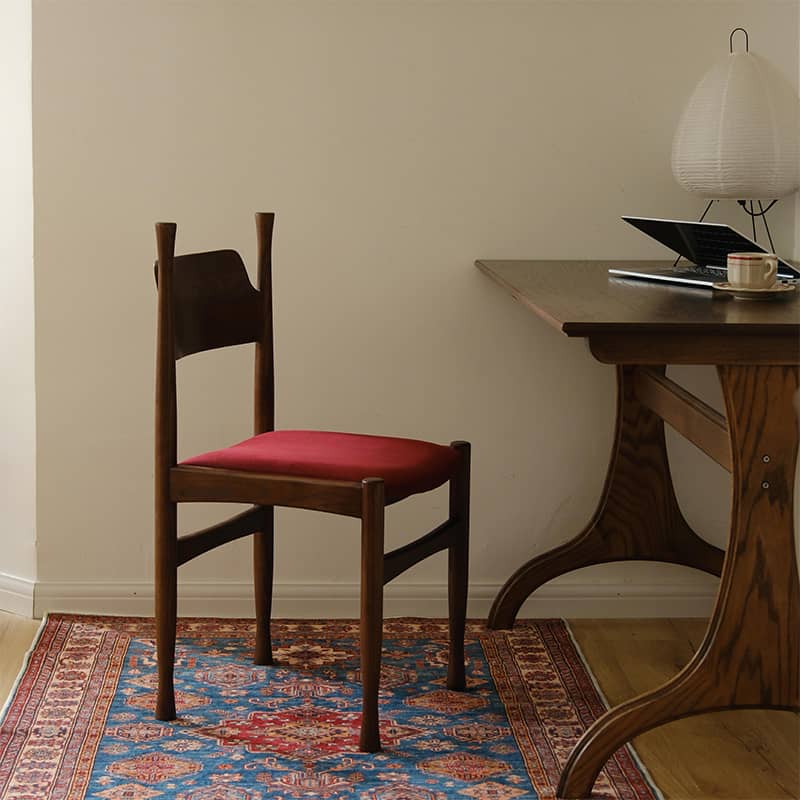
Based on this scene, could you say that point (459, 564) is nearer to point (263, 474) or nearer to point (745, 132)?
point (263, 474)

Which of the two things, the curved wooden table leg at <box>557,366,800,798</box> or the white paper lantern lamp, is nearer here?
the curved wooden table leg at <box>557,366,800,798</box>

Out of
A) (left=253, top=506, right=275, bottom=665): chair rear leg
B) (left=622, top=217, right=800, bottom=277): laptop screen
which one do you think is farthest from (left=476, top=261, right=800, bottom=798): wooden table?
(left=253, top=506, right=275, bottom=665): chair rear leg

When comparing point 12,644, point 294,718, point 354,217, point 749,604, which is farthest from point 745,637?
point 12,644

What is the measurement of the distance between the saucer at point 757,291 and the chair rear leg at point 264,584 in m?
1.01

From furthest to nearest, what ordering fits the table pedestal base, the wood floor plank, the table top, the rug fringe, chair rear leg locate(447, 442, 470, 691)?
the wood floor plank
chair rear leg locate(447, 442, 470, 691)
the rug fringe
the table pedestal base
the table top

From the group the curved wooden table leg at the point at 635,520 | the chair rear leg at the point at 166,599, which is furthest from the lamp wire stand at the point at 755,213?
the chair rear leg at the point at 166,599

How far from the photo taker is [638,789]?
2.01 m

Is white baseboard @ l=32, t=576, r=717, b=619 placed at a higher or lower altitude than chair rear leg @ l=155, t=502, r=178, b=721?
lower

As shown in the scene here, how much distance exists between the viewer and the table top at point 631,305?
1740mm

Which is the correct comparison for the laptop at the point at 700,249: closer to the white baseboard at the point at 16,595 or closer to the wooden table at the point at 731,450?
the wooden table at the point at 731,450

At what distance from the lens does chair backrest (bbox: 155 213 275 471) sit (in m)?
2.16

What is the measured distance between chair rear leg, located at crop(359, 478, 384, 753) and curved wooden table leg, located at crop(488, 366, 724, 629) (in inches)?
29.6

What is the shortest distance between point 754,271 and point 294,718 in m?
1.14

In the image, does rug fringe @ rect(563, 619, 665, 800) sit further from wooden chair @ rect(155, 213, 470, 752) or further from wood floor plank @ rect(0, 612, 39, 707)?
wood floor plank @ rect(0, 612, 39, 707)
